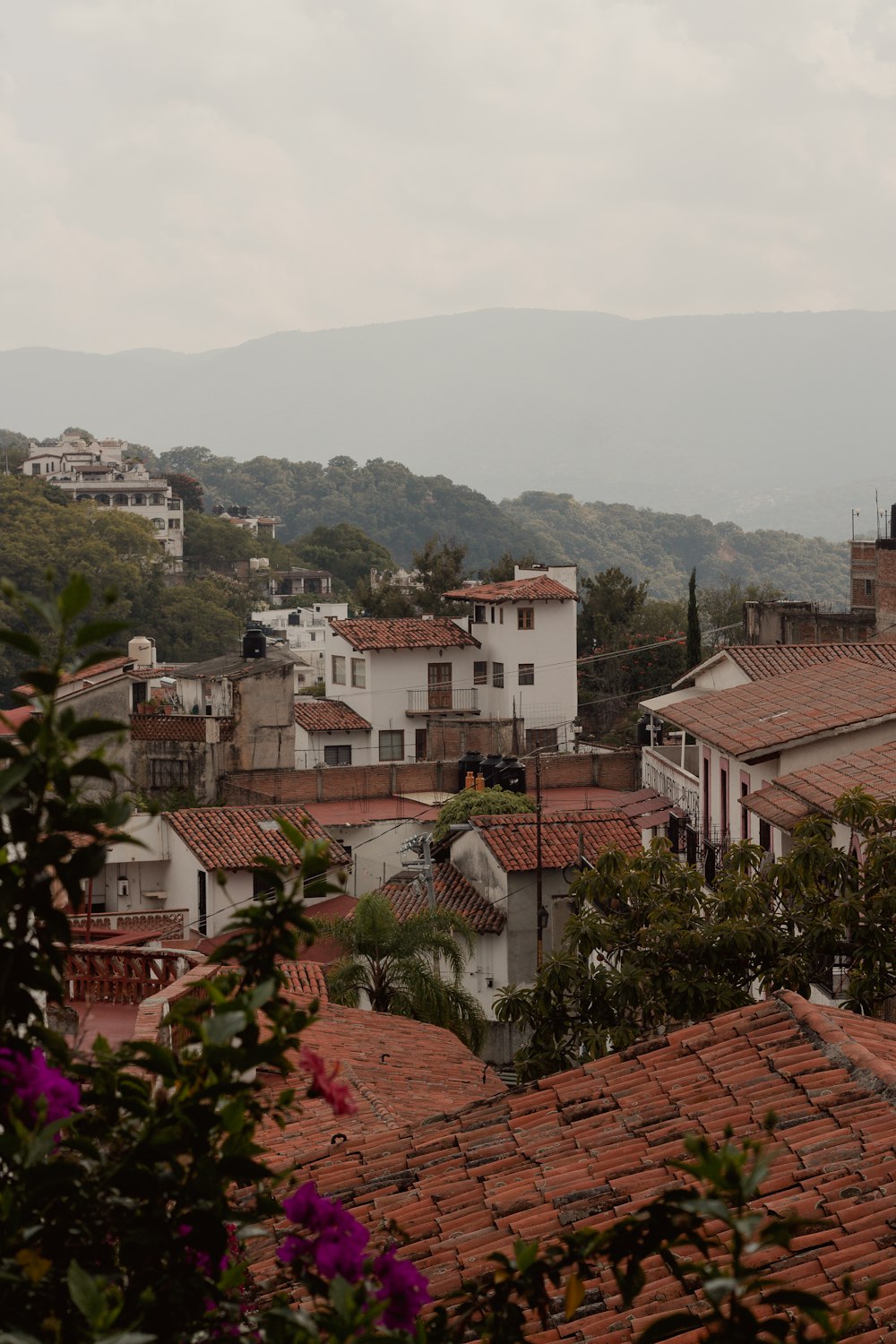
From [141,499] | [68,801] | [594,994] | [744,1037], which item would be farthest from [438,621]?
[141,499]

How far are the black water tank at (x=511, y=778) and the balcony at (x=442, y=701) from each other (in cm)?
1004

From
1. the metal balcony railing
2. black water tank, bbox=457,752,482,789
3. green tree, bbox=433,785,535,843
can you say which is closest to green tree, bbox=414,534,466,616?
the metal balcony railing

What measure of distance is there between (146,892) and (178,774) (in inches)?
486

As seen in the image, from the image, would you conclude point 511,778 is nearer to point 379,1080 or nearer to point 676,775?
point 676,775

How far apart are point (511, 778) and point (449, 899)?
15.4m

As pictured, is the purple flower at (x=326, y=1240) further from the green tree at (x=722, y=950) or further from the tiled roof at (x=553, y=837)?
the tiled roof at (x=553, y=837)


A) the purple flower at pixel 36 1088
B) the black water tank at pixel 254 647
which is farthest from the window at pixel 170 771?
the purple flower at pixel 36 1088

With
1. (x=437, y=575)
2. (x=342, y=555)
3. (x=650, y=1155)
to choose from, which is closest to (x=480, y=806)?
(x=650, y=1155)

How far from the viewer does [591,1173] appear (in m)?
8.91

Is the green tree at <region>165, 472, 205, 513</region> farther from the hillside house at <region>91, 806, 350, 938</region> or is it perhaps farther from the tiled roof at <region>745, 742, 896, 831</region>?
the tiled roof at <region>745, 742, 896, 831</region>

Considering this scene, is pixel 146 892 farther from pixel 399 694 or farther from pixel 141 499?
pixel 141 499

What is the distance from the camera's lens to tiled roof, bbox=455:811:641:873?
30.5 metres

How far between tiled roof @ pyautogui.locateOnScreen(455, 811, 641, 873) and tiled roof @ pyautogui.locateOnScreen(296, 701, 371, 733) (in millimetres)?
23973

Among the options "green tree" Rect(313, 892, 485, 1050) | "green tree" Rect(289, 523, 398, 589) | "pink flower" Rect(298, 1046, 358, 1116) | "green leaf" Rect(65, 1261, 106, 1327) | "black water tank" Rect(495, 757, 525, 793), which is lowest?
"green tree" Rect(313, 892, 485, 1050)
